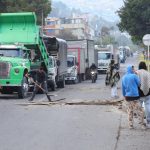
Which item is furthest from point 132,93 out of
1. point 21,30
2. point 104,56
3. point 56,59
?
point 104,56

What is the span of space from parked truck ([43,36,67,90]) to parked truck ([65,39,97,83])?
4.59m

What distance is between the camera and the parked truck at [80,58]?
3900 centimetres

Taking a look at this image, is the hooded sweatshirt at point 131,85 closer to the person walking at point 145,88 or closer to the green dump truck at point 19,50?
the person walking at point 145,88

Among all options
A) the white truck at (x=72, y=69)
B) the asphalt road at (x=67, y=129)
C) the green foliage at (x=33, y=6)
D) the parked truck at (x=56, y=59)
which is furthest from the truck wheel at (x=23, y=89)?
the green foliage at (x=33, y=6)

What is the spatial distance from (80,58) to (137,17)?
18.0m

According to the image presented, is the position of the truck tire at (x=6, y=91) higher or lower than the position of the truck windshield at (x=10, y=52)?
lower

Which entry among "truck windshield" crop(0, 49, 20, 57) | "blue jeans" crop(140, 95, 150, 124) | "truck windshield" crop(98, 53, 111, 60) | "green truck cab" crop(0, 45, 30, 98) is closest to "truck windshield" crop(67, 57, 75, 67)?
"green truck cab" crop(0, 45, 30, 98)

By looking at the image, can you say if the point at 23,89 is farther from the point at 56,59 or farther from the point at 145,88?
the point at 145,88

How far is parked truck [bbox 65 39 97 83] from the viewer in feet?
128

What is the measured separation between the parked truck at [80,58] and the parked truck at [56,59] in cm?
459

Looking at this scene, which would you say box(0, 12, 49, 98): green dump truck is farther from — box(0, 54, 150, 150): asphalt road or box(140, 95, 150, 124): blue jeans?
box(140, 95, 150, 124): blue jeans

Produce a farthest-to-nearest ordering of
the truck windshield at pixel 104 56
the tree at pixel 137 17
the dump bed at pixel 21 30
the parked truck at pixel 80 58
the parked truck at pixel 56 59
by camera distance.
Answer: the truck windshield at pixel 104 56, the tree at pixel 137 17, the parked truck at pixel 80 58, the parked truck at pixel 56 59, the dump bed at pixel 21 30

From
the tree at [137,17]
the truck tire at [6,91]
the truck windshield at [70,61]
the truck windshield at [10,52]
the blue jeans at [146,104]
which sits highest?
the tree at [137,17]

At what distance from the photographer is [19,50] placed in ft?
82.7
